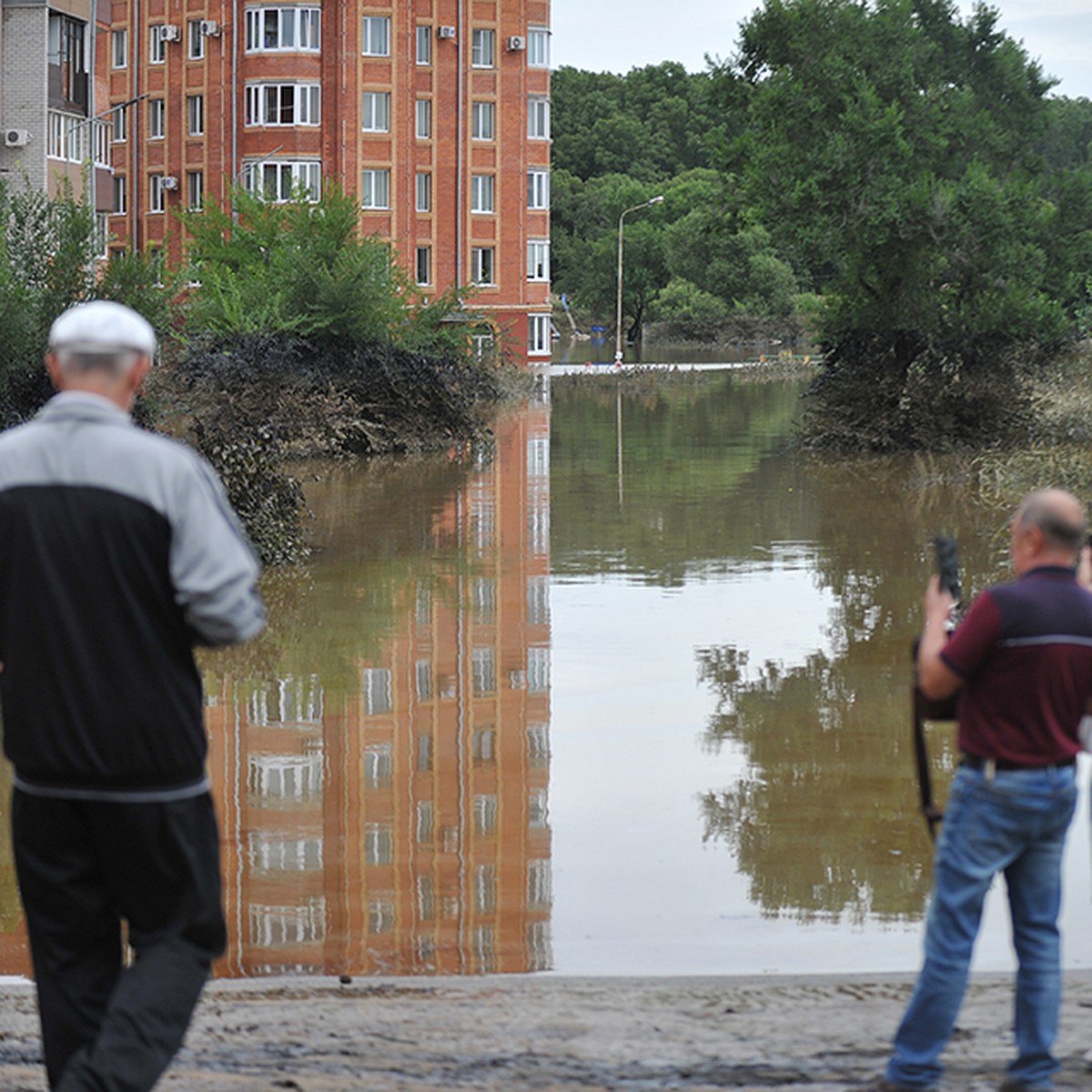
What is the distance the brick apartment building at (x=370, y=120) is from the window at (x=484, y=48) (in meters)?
0.07

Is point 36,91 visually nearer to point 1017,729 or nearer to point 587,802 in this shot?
point 587,802

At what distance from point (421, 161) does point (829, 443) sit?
30.5 metres

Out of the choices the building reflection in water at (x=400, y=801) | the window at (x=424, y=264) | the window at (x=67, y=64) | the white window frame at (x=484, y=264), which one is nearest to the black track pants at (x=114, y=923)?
the building reflection in water at (x=400, y=801)

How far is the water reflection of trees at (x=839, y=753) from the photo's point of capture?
8.49m

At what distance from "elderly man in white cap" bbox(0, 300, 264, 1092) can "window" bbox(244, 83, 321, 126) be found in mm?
56117

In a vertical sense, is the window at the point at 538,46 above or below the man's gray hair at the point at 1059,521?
above

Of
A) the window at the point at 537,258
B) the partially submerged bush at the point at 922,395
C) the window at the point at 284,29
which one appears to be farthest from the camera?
the window at the point at 537,258

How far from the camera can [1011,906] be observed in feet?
16.9

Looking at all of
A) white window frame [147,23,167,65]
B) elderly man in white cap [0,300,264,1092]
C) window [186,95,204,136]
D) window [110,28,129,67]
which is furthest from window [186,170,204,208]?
elderly man in white cap [0,300,264,1092]

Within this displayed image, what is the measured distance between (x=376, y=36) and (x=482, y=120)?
4634mm

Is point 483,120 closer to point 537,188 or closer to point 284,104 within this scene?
point 537,188

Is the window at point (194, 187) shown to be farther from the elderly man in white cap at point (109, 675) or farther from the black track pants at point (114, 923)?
the black track pants at point (114, 923)

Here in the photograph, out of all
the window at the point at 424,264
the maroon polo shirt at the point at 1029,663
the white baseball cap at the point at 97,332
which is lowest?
the maroon polo shirt at the point at 1029,663

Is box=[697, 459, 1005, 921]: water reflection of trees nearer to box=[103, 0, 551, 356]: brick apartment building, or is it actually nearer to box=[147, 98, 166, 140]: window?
box=[103, 0, 551, 356]: brick apartment building
